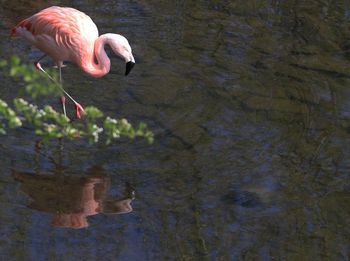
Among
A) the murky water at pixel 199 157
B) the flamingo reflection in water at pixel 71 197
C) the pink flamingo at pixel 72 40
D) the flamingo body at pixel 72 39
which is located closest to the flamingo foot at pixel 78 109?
the pink flamingo at pixel 72 40

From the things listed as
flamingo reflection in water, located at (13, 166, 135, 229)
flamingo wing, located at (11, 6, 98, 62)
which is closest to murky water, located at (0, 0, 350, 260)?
flamingo reflection in water, located at (13, 166, 135, 229)

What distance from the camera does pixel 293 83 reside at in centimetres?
716

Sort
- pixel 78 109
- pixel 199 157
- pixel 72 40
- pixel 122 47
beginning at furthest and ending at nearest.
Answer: pixel 78 109
pixel 72 40
pixel 122 47
pixel 199 157

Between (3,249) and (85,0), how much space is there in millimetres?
4222

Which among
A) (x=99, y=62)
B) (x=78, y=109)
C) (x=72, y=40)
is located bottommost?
(x=78, y=109)

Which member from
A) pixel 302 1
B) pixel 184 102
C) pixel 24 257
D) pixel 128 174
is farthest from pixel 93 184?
pixel 302 1

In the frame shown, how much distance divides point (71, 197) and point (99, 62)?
1.42 meters

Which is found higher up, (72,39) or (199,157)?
(72,39)

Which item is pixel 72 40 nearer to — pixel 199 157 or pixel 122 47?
pixel 122 47

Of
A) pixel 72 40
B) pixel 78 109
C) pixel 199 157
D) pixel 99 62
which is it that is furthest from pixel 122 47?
pixel 199 157

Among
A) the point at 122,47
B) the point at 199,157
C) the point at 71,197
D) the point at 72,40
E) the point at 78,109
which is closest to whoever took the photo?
the point at 71,197

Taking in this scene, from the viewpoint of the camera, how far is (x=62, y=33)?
645cm

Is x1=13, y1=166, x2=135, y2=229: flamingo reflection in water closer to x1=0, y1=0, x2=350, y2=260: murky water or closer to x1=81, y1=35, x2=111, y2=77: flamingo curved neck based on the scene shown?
x1=0, y1=0, x2=350, y2=260: murky water

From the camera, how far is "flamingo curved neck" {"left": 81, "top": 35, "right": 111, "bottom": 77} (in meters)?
6.39
